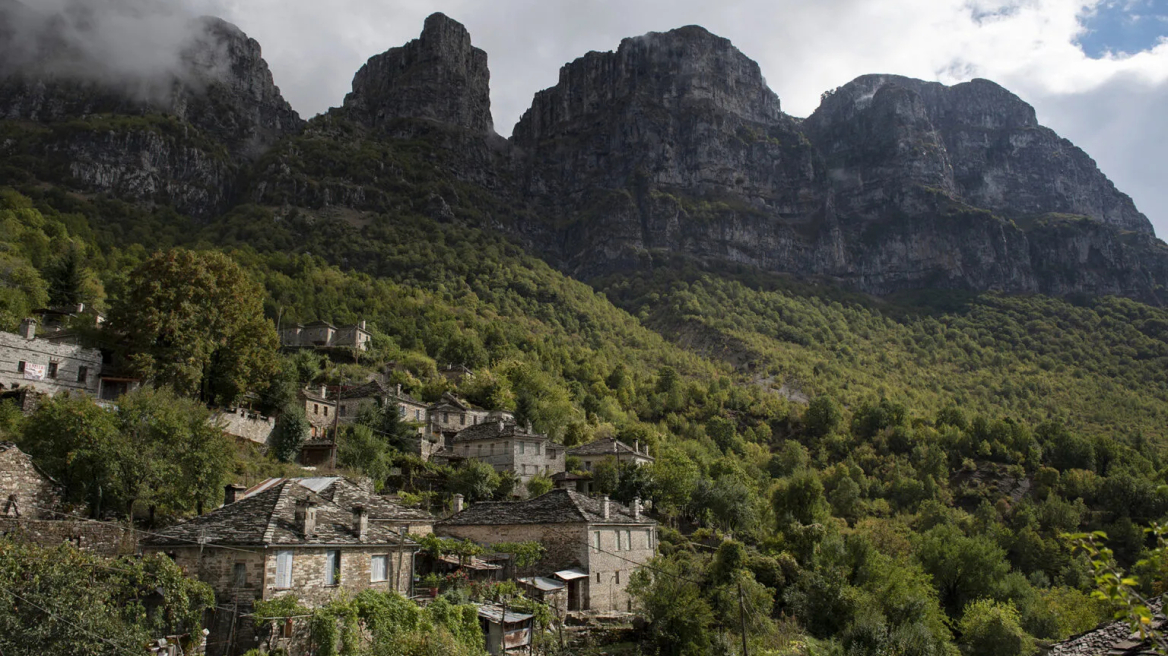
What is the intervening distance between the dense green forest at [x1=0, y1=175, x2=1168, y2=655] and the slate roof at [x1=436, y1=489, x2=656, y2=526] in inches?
156

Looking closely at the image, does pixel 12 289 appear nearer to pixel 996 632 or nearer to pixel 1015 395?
pixel 996 632

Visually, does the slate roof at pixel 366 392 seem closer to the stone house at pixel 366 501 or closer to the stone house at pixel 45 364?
the stone house at pixel 45 364

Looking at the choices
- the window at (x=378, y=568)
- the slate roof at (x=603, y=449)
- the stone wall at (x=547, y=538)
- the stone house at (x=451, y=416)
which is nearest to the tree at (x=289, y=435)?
the stone house at (x=451, y=416)

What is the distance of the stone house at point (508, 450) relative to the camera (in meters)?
60.3

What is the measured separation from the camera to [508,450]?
198 ft

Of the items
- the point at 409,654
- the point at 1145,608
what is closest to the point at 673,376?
the point at 409,654

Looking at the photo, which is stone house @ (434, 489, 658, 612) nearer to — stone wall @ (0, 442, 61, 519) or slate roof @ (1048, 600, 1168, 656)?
stone wall @ (0, 442, 61, 519)

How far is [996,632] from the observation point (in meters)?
46.6

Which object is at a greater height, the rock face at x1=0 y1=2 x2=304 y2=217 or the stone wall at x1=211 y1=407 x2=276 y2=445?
the rock face at x1=0 y1=2 x2=304 y2=217

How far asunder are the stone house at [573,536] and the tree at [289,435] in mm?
16782

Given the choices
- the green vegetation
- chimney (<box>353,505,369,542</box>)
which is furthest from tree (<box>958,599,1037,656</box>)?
chimney (<box>353,505,369,542</box>)

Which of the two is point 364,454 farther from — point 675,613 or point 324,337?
point 324,337

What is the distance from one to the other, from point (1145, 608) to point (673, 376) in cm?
11367

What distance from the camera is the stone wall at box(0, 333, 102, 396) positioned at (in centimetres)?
4403
